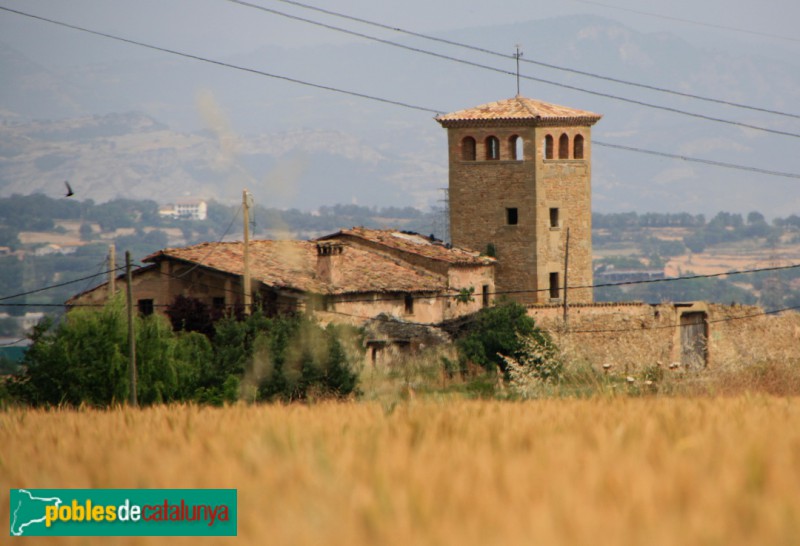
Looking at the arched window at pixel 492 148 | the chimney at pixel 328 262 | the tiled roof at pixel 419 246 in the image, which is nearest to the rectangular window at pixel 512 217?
the tiled roof at pixel 419 246

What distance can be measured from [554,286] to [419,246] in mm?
4960

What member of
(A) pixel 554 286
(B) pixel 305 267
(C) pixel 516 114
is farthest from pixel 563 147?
(B) pixel 305 267

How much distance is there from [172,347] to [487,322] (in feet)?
41.1

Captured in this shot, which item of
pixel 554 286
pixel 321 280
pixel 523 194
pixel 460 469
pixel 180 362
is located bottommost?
pixel 460 469

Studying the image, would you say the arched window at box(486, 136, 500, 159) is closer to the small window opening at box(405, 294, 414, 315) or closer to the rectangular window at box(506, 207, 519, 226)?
the rectangular window at box(506, 207, 519, 226)

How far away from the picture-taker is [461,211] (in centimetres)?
4794

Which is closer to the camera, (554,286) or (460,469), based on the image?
(460,469)

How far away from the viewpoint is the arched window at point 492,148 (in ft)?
157

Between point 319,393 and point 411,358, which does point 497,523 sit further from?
point 411,358

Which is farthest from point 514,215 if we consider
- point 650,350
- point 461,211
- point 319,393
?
point 319,393

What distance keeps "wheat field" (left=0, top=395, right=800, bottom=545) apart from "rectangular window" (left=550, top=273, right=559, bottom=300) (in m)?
32.3

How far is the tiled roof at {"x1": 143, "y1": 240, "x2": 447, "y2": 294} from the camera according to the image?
39594 millimetres

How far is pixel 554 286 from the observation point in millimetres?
47781

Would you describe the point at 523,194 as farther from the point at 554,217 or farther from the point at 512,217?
the point at 554,217
